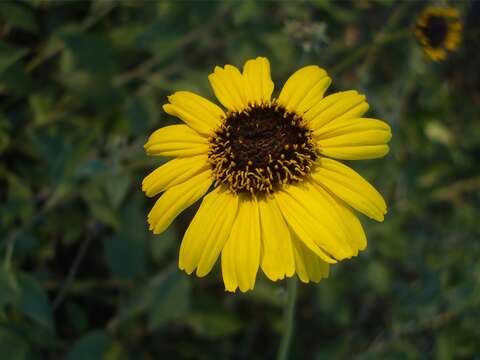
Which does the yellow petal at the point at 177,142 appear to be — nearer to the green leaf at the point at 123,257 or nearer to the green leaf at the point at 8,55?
the green leaf at the point at 123,257

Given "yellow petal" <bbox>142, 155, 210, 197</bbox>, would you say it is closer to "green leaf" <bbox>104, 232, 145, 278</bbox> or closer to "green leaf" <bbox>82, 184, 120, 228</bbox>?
"green leaf" <bbox>82, 184, 120, 228</bbox>

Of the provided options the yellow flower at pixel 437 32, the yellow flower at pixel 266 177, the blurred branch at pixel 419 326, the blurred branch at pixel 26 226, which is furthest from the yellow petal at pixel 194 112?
the blurred branch at pixel 419 326

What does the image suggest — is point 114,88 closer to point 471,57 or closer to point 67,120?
point 67,120

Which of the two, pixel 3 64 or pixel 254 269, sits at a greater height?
pixel 3 64

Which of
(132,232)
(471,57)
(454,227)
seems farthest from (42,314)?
(471,57)

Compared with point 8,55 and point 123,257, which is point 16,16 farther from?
point 123,257

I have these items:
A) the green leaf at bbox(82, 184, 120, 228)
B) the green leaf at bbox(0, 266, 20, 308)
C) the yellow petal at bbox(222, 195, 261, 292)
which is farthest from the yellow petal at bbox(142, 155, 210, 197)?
the green leaf at bbox(82, 184, 120, 228)
